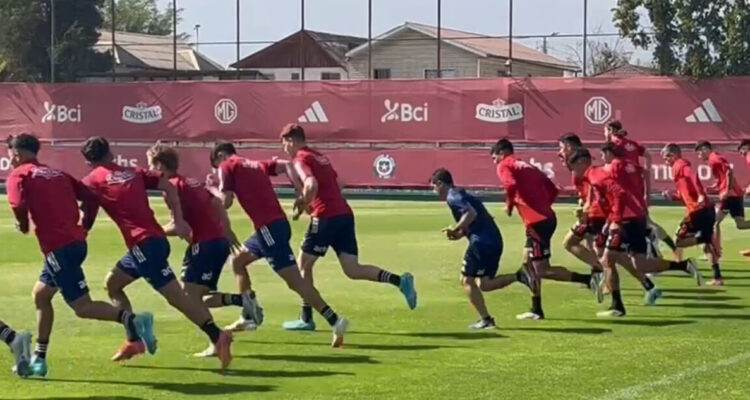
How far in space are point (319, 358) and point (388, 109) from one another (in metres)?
28.7

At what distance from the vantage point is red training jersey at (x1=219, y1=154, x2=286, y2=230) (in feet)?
41.9

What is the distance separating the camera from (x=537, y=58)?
184 feet

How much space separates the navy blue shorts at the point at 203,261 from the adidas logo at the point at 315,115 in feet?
93.9

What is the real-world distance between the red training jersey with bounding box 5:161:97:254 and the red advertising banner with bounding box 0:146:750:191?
86.8 feet

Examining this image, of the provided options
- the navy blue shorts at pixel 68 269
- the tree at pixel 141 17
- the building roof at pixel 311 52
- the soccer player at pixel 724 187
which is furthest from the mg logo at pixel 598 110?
the tree at pixel 141 17

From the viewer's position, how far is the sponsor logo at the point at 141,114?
43344mm

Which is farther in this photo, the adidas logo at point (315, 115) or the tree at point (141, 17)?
→ the tree at point (141, 17)

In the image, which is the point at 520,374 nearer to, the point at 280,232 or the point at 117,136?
the point at 280,232

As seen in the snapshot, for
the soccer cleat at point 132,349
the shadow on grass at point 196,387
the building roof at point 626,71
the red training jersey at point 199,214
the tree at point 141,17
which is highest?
the tree at point 141,17

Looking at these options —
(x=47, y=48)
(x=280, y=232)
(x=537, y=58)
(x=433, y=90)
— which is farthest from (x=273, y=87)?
(x=280, y=232)

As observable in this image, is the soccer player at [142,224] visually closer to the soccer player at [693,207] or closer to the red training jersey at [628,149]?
the red training jersey at [628,149]

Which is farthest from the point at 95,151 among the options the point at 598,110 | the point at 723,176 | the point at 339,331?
the point at 598,110

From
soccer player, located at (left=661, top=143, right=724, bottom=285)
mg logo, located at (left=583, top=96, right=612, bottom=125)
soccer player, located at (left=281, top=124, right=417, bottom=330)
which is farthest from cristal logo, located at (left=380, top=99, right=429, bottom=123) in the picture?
soccer player, located at (left=281, top=124, right=417, bottom=330)

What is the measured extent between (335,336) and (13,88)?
3436cm
